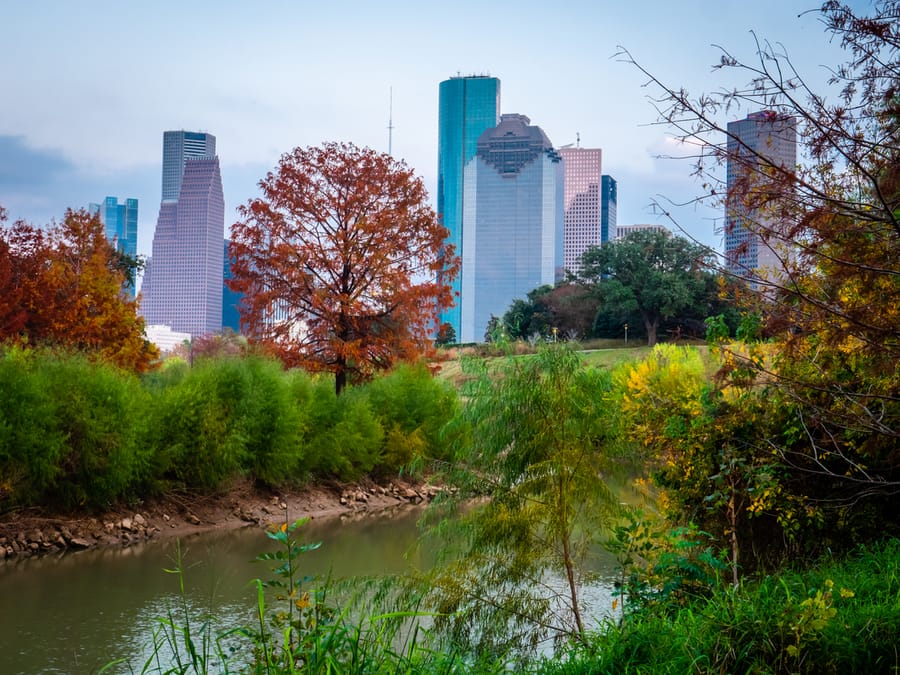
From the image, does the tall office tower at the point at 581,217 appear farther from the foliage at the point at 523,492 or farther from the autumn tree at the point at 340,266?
the foliage at the point at 523,492

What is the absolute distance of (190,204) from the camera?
632ft

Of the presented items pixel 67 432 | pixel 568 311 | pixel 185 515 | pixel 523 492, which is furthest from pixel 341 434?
pixel 568 311

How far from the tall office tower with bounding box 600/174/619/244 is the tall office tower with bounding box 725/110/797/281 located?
150534 mm

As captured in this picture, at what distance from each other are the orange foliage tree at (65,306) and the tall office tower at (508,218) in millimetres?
118515

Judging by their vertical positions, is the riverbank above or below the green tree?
below

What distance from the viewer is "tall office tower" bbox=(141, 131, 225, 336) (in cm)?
19100

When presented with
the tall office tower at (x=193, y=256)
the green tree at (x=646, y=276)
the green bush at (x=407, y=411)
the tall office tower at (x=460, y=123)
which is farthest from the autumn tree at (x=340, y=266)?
the tall office tower at (x=193, y=256)

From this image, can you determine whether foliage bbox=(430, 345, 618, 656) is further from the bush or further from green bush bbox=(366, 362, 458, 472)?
green bush bbox=(366, 362, 458, 472)

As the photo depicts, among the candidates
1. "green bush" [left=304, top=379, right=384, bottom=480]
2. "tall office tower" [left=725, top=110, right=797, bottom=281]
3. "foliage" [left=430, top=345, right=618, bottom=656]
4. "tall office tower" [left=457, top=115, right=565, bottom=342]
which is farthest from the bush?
"tall office tower" [left=457, top=115, right=565, bottom=342]

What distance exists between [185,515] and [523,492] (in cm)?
725

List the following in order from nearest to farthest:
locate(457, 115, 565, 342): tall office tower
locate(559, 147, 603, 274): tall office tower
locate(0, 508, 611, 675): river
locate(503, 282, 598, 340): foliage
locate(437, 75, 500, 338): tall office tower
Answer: locate(0, 508, 611, 675): river < locate(503, 282, 598, 340): foliage < locate(457, 115, 565, 342): tall office tower < locate(559, 147, 603, 274): tall office tower < locate(437, 75, 500, 338): tall office tower

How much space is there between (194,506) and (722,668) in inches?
401

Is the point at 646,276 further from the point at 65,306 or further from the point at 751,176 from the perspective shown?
the point at 751,176

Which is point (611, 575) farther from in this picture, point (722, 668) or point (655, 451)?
point (722, 668)
